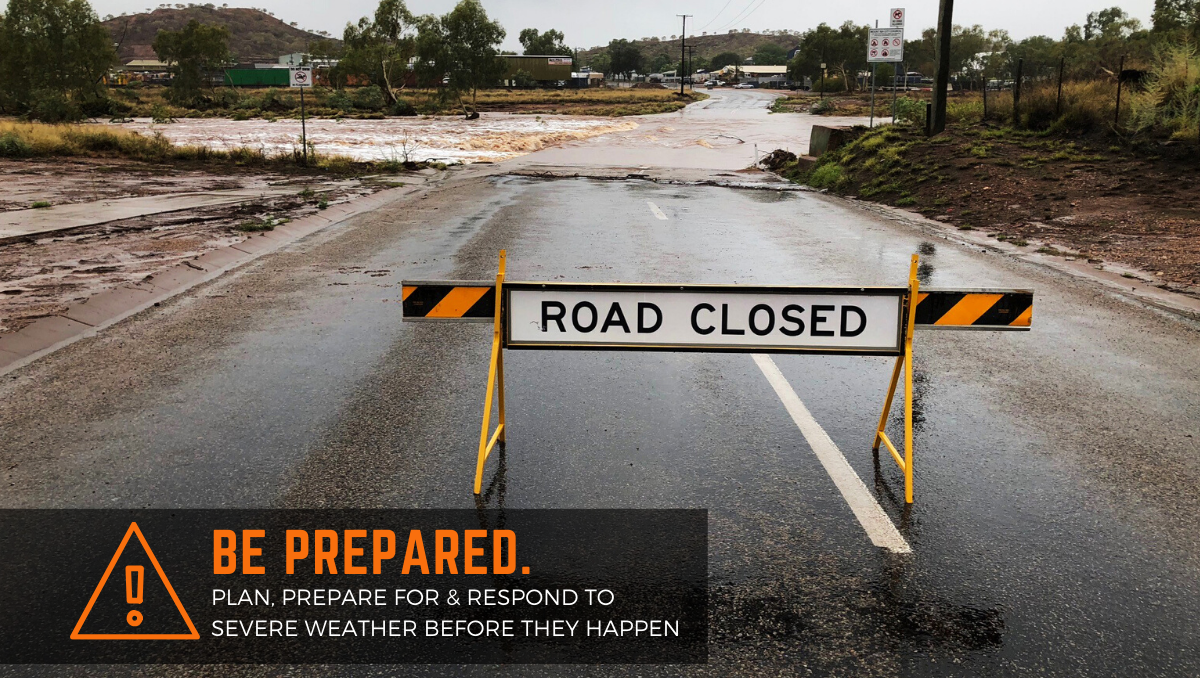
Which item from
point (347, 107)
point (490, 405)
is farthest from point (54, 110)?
point (490, 405)

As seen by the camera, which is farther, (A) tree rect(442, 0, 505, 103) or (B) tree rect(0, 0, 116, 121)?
(A) tree rect(442, 0, 505, 103)

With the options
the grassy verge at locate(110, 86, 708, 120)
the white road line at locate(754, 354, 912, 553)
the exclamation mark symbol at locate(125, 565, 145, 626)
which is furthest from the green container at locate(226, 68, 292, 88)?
the exclamation mark symbol at locate(125, 565, 145, 626)

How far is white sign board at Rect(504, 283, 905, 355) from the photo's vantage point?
4793mm

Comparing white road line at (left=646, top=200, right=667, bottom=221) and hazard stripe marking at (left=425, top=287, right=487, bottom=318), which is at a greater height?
hazard stripe marking at (left=425, top=287, right=487, bottom=318)

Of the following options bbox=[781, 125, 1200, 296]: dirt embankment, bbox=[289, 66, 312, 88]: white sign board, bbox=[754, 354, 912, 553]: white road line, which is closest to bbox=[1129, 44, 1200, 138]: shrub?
bbox=[781, 125, 1200, 296]: dirt embankment

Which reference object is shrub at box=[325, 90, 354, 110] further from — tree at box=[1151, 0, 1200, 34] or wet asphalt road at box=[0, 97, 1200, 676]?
wet asphalt road at box=[0, 97, 1200, 676]

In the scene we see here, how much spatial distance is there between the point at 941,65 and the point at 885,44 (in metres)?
3.71

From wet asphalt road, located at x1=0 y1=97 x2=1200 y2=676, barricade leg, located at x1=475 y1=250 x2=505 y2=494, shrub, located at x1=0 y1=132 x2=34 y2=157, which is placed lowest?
wet asphalt road, located at x1=0 y1=97 x2=1200 y2=676

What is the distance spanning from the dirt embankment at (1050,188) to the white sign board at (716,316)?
6869 mm

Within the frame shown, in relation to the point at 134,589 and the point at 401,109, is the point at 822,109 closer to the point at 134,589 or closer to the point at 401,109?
the point at 401,109

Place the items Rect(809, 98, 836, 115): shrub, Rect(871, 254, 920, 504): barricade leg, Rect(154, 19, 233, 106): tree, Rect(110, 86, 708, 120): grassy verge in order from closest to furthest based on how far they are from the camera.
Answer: Rect(871, 254, 920, 504): barricade leg → Rect(809, 98, 836, 115): shrub → Rect(110, 86, 708, 120): grassy verge → Rect(154, 19, 233, 106): tree

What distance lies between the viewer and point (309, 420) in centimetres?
573

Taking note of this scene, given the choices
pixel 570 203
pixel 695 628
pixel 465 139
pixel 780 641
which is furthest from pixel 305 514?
pixel 465 139
